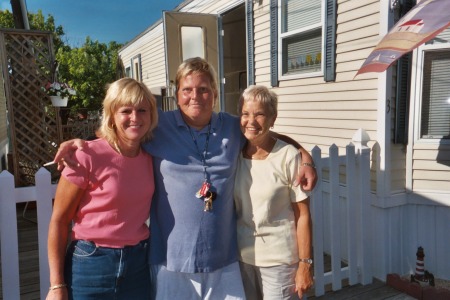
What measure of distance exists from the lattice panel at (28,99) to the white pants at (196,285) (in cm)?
474

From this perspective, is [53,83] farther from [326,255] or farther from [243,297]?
[243,297]

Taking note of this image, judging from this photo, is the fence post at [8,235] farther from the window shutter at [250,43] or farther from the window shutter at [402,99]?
the window shutter at [250,43]

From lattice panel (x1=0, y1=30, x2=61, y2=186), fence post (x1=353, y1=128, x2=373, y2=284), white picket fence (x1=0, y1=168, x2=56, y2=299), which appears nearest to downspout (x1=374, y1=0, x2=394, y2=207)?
fence post (x1=353, y1=128, x2=373, y2=284)

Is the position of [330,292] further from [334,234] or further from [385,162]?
[385,162]

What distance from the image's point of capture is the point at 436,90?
11.3ft

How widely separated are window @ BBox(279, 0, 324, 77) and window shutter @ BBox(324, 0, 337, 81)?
0.12 m

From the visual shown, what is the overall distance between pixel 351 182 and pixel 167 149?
2.15m

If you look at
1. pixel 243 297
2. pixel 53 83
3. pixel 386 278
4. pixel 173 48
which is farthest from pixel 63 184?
pixel 173 48

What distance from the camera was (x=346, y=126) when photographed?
159 inches

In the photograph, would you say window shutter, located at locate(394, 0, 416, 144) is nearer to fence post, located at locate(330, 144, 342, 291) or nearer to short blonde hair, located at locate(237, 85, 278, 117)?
fence post, located at locate(330, 144, 342, 291)

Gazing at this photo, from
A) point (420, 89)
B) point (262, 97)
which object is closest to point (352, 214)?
point (420, 89)

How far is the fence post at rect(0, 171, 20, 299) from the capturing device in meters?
2.06

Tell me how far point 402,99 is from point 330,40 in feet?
3.54

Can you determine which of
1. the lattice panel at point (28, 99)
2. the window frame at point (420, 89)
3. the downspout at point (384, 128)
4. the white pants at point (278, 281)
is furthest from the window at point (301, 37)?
the lattice panel at point (28, 99)
